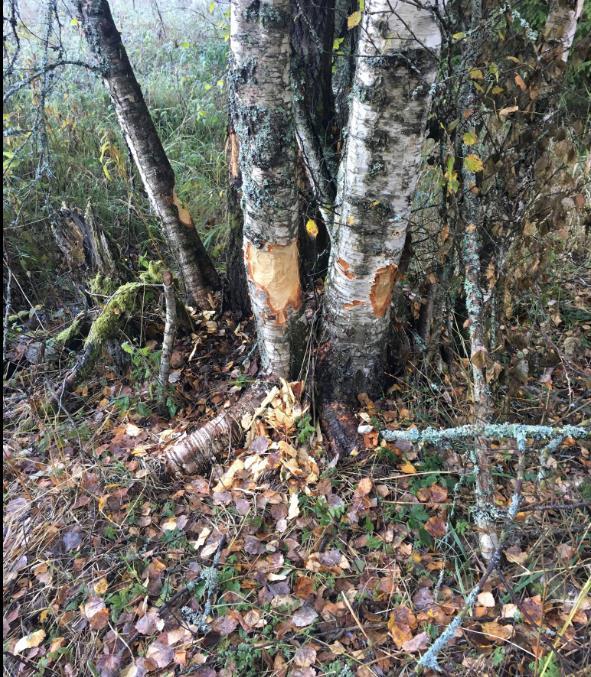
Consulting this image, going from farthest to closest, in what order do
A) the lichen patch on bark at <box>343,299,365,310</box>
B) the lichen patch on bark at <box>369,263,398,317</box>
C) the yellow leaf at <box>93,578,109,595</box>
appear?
the lichen patch on bark at <box>343,299,365,310</box> → the lichen patch on bark at <box>369,263,398,317</box> → the yellow leaf at <box>93,578,109,595</box>

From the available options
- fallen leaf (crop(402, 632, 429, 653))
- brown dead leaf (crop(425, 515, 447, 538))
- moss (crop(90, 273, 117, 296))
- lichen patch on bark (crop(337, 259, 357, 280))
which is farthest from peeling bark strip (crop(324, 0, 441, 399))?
moss (crop(90, 273, 117, 296))

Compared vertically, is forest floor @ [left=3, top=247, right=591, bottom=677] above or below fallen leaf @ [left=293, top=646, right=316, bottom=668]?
above

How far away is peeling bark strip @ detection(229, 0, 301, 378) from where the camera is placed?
69.6 inches

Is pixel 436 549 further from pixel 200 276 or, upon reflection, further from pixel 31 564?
pixel 200 276

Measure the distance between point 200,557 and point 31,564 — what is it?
0.78m

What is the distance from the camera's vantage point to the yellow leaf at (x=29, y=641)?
1.88 metres

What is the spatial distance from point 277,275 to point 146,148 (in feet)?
4.52

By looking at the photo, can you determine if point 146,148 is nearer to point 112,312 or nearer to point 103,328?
point 112,312

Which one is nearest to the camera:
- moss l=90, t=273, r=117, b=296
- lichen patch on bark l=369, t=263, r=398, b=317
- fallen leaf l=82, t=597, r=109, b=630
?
fallen leaf l=82, t=597, r=109, b=630

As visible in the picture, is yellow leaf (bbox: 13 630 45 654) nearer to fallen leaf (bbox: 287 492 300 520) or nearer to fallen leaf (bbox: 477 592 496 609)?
fallen leaf (bbox: 287 492 300 520)

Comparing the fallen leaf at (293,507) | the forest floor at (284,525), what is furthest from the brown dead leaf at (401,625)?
the fallen leaf at (293,507)

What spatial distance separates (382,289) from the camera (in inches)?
86.4

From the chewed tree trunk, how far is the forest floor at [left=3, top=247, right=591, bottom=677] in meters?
0.88

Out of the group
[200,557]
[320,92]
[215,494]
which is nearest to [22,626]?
[200,557]
